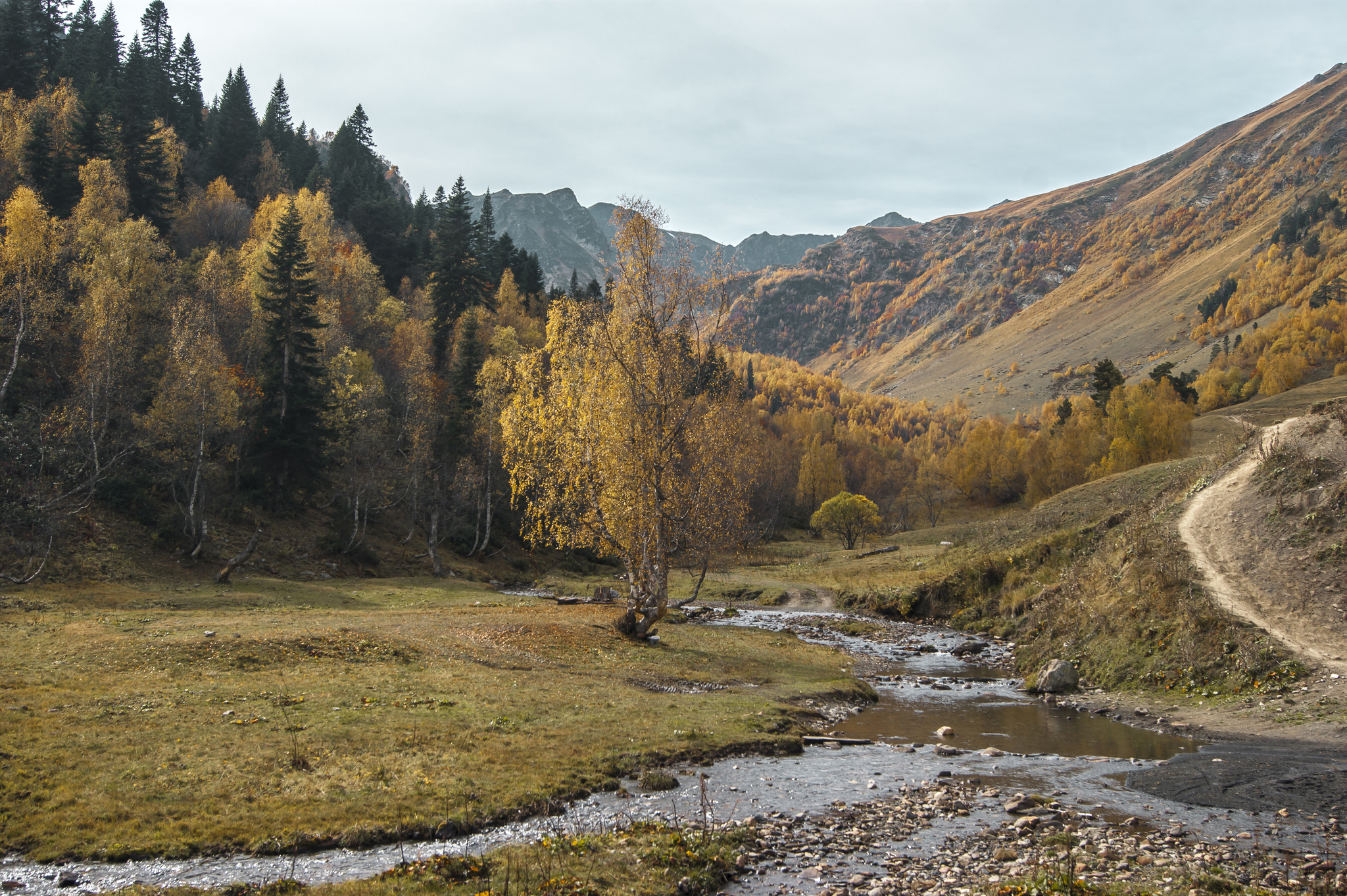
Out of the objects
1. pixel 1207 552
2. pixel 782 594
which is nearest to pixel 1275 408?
pixel 782 594

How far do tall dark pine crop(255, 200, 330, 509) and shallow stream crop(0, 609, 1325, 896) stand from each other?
52954 millimetres

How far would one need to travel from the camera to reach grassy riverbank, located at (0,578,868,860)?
11.2 metres

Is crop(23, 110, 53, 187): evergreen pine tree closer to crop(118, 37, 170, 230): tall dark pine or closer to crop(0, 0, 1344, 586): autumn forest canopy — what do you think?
crop(0, 0, 1344, 586): autumn forest canopy

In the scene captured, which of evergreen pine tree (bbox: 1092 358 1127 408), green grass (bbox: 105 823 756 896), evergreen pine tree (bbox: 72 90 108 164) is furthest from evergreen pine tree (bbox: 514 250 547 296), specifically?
green grass (bbox: 105 823 756 896)

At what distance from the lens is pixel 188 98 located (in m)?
128

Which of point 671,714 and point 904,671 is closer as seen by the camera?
point 671,714

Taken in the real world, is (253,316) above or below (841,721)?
above

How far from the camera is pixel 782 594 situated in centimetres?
5853

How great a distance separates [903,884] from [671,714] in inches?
405

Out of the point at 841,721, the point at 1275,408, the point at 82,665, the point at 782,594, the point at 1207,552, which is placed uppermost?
the point at 1275,408

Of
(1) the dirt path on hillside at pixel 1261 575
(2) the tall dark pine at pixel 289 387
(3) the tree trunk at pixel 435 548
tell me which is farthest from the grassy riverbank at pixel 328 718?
(3) the tree trunk at pixel 435 548

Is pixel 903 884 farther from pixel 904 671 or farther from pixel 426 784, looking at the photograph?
pixel 904 671

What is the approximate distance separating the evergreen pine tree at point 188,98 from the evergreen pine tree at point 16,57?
19.1 meters

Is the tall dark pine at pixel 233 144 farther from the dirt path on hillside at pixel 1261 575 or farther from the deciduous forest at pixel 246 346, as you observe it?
the dirt path on hillside at pixel 1261 575
